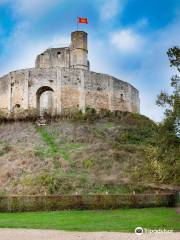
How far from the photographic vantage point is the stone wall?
4359cm

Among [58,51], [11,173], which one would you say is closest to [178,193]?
[11,173]

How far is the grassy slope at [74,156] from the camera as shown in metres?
25.8

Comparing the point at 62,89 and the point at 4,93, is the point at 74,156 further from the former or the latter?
the point at 4,93

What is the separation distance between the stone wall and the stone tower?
5.37m

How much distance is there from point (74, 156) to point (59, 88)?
13967 mm

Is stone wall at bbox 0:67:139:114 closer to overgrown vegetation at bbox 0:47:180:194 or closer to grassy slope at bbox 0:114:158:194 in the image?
overgrown vegetation at bbox 0:47:180:194

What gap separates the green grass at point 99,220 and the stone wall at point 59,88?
76.8 feet

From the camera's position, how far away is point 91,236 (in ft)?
43.3

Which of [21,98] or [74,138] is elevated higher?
[21,98]

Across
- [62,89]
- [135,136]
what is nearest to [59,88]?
[62,89]

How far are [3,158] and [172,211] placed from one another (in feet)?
45.9

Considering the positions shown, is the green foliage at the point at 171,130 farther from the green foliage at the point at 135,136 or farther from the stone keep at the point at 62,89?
the stone keep at the point at 62,89

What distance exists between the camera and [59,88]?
4350 cm

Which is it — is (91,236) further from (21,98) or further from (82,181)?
(21,98)
